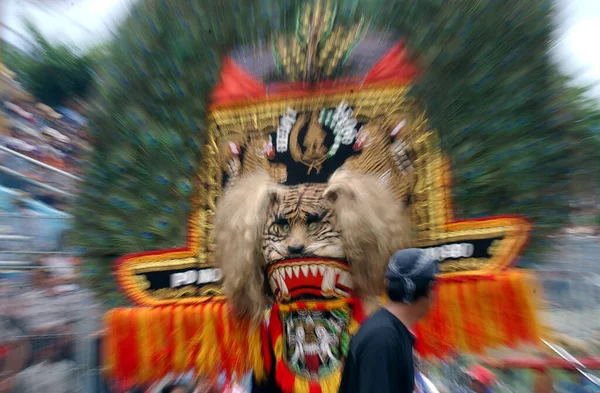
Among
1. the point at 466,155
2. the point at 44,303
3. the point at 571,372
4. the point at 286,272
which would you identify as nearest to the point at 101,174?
the point at 286,272

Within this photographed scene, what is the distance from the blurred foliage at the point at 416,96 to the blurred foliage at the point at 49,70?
2479 millimetres

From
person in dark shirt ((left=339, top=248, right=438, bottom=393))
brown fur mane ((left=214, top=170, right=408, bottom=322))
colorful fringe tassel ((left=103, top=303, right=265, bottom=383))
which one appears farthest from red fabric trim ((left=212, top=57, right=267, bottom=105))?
person in dark shirt ((left=339, top=248, right=438, bottom=393))

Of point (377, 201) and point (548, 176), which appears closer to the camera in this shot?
point (548, 176)

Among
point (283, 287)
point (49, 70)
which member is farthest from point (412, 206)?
point (49, 70)

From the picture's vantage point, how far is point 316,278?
2.21m

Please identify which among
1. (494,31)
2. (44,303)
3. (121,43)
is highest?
(121,43)

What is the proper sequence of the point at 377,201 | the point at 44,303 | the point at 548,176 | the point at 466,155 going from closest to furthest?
the point at 548,176, the point at 466,155, the point at 377,201, the point at 44,303

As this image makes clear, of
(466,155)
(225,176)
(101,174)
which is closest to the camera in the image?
(466,155)

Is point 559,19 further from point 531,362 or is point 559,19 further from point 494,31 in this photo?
point 531,362

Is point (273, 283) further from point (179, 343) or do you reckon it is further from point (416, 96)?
point (416, 96)

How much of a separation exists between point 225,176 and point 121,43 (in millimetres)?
773

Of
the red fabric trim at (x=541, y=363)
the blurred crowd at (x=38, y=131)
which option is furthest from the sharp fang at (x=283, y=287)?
the blurred crowd at (x=38, y=131)

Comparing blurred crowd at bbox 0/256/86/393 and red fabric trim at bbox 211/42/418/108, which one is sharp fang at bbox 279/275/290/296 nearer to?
red fabric trim at bbox 211/42/418/108

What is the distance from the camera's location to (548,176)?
188 cm
